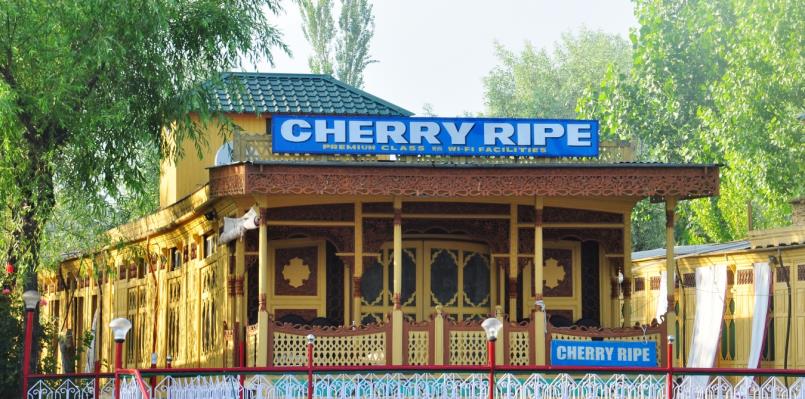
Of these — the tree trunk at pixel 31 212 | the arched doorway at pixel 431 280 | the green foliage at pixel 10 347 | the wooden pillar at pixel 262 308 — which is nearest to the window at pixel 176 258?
the green foliage at pixel 10 347

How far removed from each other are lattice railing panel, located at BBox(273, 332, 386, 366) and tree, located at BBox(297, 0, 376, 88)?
117 feet

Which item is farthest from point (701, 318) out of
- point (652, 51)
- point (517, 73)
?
point (517, 73)

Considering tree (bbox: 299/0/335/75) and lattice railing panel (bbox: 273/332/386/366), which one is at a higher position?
tree (bbox: 299/0/335/75)

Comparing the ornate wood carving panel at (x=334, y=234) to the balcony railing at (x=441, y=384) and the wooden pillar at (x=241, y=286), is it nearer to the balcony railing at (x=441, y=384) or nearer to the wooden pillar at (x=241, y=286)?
the wooden pillar at (x=241, y=286)

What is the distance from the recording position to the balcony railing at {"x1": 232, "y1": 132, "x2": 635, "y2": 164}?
77.4 ft

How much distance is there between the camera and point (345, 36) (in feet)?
193

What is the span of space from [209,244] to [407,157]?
6.05 m

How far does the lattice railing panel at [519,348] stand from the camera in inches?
918

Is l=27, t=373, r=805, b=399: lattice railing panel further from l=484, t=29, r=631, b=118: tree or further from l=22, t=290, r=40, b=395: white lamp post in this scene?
l=484, t=29, r=631, b=118: tree

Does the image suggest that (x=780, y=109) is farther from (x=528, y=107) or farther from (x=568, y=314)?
(x=528, y=107)

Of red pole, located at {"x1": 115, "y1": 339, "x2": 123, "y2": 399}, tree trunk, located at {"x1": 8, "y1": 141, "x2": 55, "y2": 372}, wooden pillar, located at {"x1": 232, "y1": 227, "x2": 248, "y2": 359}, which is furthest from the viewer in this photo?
wooden pillar, located at {"x1": 232, "y1": 227, "x2": 248, "y2": 359}

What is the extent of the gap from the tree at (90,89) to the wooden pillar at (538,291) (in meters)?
6.07

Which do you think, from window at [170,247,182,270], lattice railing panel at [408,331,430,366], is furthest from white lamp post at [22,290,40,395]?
window at [170,247,182,270]

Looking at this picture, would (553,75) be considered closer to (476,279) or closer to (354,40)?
(354,40)
